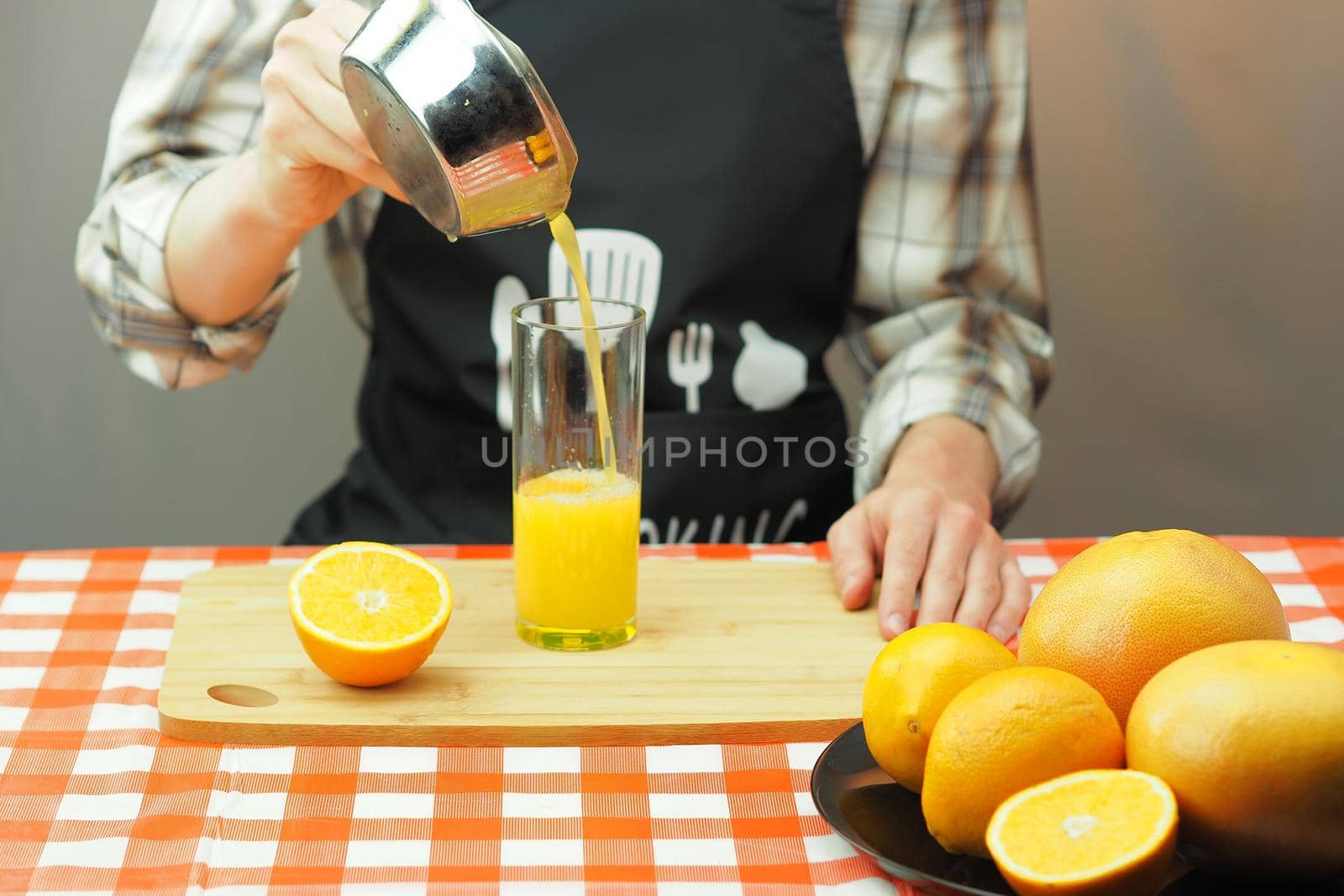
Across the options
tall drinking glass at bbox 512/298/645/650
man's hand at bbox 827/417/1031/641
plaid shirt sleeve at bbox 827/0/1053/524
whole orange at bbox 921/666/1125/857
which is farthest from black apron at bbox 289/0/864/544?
whole orange at bbox 921/666/1125/857

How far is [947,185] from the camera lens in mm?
1384

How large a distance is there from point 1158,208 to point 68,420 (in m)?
1.53

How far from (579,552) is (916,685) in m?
0.30

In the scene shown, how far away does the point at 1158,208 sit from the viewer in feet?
6.44

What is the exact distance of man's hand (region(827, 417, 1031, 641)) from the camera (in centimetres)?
96

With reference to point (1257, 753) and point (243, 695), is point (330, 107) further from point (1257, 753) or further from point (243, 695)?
point (1257, 753)

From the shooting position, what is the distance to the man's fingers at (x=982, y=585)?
3.14 ft

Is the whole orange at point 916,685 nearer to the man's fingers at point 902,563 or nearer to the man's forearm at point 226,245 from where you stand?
the man's fingers at point 902,563

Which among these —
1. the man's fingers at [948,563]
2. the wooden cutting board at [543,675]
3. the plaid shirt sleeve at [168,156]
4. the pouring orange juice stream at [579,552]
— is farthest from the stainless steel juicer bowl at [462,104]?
the plaid shirt sleeve at [168,156]

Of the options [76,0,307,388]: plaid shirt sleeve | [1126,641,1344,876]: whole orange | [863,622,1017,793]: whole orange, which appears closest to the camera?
[1126,641,1344,876]: whole orange

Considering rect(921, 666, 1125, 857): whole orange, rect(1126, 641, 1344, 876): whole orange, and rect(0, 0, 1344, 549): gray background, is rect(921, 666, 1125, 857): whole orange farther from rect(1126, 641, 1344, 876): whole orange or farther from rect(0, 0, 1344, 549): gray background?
rect(0, 0, 1344, 549): gray background

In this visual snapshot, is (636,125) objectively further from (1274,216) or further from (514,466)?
(1274,216)

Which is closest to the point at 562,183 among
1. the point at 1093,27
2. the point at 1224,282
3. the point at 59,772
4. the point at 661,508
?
the point at 59,772

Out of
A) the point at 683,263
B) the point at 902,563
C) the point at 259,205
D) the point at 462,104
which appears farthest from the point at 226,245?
the point at 902,563
